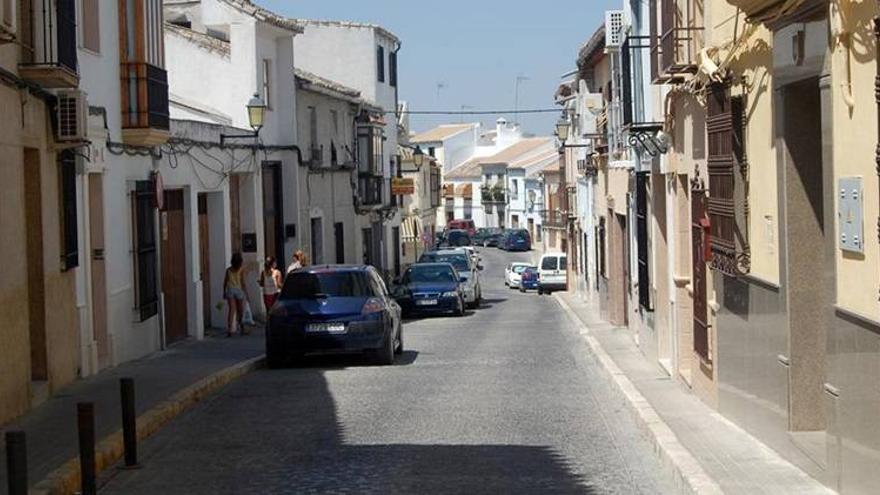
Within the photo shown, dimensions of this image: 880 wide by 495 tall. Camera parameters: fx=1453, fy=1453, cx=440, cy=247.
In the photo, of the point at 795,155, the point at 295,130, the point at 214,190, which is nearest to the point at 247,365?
the point at 214,190

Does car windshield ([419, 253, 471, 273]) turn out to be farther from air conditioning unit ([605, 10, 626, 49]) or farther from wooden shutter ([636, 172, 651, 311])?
wooden shutter ([636, 172, 651, 311])

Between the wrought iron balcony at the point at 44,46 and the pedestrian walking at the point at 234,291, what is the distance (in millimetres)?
11369

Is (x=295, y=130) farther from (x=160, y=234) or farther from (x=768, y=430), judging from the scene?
(x=768, y=430)

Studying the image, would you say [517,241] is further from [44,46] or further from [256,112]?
[44,46]

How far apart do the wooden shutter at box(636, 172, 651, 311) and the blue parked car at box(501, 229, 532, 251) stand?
83109mm

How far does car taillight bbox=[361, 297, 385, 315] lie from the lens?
20.9m

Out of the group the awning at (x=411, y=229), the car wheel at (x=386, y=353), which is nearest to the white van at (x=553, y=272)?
the awning at (x=411, y=229)

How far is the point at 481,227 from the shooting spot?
12594 centimetres

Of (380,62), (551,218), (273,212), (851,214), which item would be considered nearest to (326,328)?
(851,214)

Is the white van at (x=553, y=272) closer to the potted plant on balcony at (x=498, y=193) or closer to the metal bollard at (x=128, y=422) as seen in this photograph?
the metal bollard at (x=128, y=422)

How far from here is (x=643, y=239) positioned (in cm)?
2141

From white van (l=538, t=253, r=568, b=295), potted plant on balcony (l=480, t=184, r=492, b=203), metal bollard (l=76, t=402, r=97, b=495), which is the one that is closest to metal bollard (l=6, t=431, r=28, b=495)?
metal bollard (l=76, t=402, r=97, b=495)

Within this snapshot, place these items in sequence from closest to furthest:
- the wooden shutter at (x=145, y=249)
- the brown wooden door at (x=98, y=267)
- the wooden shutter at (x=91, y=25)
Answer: the wooden shutter at (x=91, y=25), the brown wooden door at (x=98, y=267), the wooden shutter at (x=145, y=249)

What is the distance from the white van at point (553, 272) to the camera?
59.4 meters
